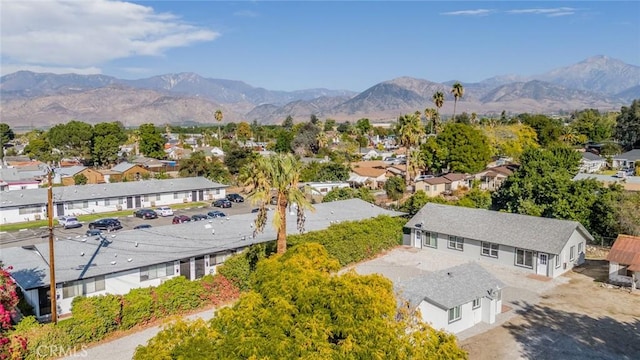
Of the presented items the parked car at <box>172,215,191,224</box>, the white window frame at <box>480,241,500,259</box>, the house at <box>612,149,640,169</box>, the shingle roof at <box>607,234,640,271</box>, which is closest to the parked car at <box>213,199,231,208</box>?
the parked car at <box>172,215,191,224</box>

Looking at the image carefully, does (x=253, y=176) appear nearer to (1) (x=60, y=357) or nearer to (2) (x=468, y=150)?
(1) (x=60, y=357)

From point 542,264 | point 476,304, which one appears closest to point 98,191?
point 476,304

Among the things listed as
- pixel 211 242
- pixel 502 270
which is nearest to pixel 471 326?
pixel 502 270

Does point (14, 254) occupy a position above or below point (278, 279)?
below

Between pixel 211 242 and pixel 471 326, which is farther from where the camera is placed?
pixel 211 242

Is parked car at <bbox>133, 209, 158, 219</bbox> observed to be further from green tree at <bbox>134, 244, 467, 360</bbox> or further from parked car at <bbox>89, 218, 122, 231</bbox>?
green tree at <bbox>134, 244, 467, 360</bbox>

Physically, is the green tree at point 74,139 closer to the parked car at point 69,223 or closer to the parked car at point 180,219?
the parked car at point 69,223

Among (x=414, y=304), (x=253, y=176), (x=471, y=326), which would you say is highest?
(x=253, y=176)

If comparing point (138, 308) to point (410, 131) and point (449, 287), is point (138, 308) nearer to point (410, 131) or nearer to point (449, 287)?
point (449, 287)
